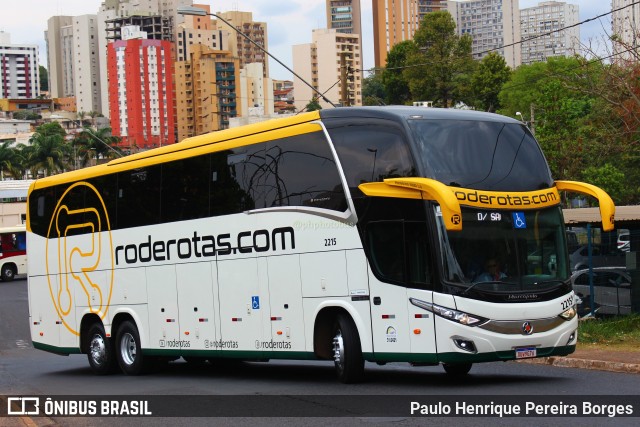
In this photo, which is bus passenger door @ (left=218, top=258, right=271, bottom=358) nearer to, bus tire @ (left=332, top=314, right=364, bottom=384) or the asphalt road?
the asphalt road

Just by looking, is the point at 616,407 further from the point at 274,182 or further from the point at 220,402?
the point at 274,182

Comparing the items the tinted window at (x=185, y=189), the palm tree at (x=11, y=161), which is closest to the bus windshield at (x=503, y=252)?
the tinted window at (x=185, y=189)

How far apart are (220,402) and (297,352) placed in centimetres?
214

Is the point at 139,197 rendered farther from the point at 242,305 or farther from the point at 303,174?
the point at 303,174

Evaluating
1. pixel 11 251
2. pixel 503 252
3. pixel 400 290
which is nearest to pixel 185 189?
pixel 400 290

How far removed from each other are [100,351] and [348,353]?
743 centimetres

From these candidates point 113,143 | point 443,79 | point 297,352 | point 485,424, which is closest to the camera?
point 485,424

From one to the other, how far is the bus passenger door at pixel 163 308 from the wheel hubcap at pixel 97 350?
65.1 inches

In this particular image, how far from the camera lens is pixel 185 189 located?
18.1m

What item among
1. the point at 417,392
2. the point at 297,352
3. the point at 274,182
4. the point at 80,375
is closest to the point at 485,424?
the point at 417,392

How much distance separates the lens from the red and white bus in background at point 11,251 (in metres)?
61.5

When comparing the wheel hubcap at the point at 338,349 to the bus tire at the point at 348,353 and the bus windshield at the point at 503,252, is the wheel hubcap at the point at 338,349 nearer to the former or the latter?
the bus tire at the point at 348,353

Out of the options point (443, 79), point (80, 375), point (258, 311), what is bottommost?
point (80, 375)

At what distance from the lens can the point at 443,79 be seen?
318 feet
